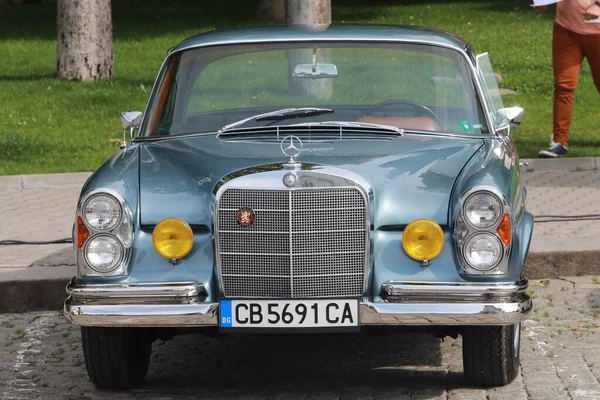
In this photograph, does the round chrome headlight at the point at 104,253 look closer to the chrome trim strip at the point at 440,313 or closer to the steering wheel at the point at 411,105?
the chrome trim strip at the point at 440,313

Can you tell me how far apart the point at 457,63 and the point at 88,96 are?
9.44 meters

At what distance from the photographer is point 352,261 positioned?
17.3 feet

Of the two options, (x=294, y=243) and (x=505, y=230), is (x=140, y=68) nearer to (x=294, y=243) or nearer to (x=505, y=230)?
(x=294, y=243)

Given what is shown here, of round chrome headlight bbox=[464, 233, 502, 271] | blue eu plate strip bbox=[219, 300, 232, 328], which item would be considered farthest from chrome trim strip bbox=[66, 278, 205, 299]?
round chrome headlight bbox=[464, 233, 502, 271]

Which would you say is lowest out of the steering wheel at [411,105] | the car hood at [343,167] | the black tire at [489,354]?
the black tire at [489,354]

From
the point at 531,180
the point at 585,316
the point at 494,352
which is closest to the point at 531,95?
the point at 531,180

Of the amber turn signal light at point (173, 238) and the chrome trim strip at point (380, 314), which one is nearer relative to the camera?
the chrome trim strip at point (380, 314)

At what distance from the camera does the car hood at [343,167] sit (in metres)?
5.31

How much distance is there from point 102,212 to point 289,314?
2.94 feet

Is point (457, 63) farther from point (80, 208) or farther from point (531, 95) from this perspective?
→ point (531, 95)

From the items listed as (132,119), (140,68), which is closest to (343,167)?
(132,119)

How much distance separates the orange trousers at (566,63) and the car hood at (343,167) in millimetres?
5759

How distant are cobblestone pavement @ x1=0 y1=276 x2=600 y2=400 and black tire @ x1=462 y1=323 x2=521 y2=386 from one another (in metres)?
0.07

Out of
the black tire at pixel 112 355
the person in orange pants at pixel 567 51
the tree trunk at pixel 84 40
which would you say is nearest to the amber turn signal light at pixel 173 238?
the black tire at pixel 112 355
